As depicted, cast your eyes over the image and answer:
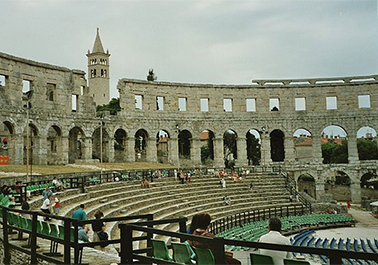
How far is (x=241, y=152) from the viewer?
123 ft

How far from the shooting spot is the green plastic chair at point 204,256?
14.5 feet

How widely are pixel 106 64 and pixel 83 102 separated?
1807 inches

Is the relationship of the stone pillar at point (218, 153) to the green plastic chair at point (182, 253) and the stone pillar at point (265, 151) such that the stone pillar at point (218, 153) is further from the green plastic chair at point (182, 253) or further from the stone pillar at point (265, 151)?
the green plastic chair at point (182, 253)

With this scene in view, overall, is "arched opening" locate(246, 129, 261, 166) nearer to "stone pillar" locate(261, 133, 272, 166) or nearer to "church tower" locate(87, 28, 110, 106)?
"stone pillar" locate(261, 133, 272, 166)

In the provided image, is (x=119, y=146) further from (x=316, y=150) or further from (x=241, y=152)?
(x=316, y=150)

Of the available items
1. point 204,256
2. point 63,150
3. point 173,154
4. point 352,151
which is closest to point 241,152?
point 173,154

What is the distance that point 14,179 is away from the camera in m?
17.2

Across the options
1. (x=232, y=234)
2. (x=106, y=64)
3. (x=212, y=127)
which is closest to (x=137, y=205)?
(x=232, y=234)

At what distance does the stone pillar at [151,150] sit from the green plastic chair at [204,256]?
31.4 metres

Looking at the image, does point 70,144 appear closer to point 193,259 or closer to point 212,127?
point 212,127

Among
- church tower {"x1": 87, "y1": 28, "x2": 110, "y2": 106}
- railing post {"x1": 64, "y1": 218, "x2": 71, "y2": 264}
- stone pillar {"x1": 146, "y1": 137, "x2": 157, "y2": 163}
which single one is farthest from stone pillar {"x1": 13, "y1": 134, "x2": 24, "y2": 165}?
church tower {"x1": 87, "y1": 28, "x2": 110, "y2": 106}

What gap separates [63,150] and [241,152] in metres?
16.5

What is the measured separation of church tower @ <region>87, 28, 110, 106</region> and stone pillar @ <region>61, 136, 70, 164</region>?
4505 centimetres

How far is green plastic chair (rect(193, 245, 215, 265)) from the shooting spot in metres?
4.42
